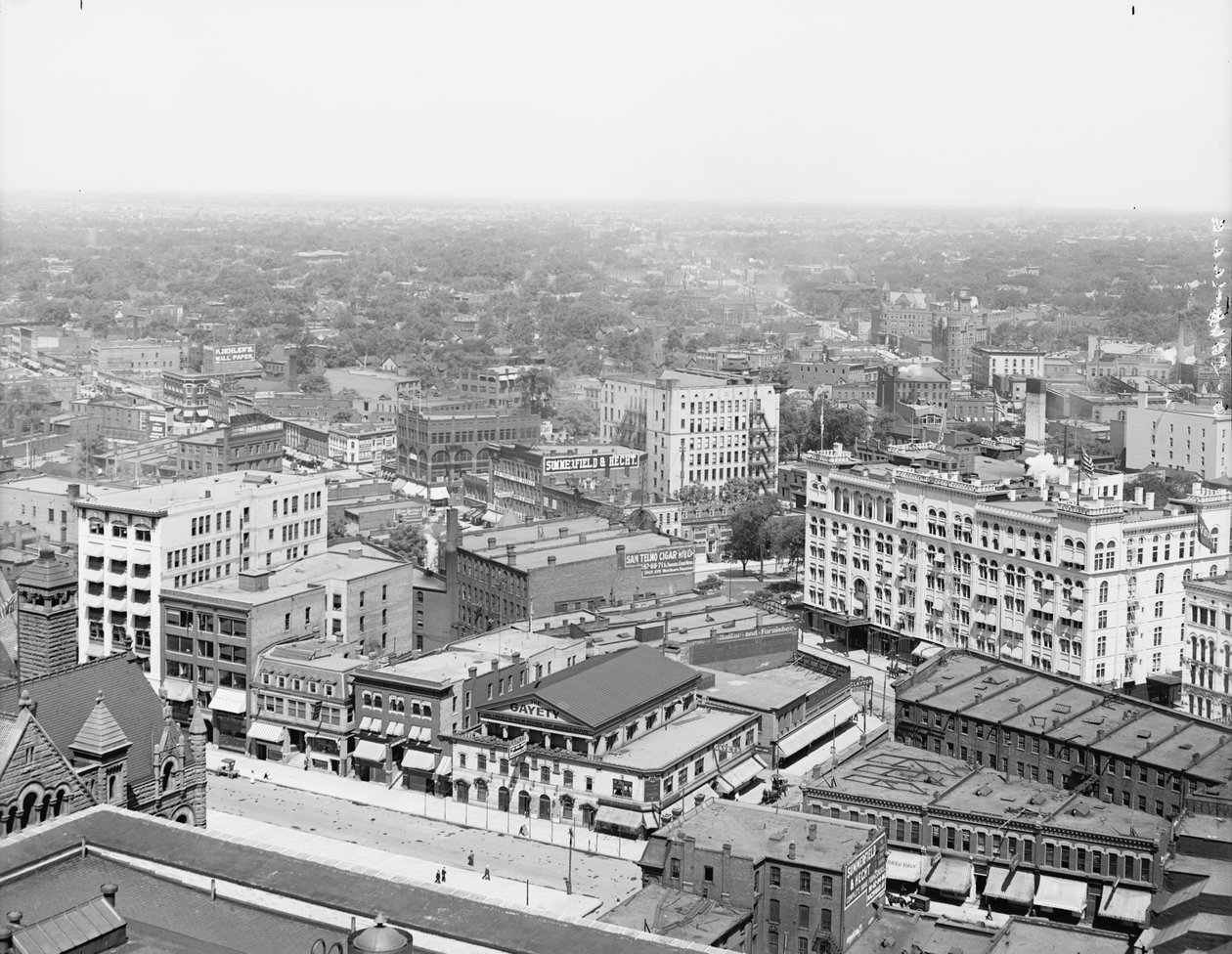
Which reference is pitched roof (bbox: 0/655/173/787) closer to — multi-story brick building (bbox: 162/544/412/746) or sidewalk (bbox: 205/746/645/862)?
sidewalk (bbox: 205/746/645/862)

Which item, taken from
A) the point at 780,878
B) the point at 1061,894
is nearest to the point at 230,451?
the point at 1061,894

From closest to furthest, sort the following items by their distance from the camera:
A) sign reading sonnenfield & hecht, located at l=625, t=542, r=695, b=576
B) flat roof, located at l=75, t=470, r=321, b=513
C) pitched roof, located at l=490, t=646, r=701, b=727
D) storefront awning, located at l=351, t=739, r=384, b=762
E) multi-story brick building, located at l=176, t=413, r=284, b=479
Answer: pitched roof, located at l=490, t=646, r=701, b=727 < storefront awning, located at l=351, t=739, r=384, b=762 < flat roof, located at l=75, t=470, r=321, b=513 < sign reading sonnenfield & hecht, located at l=625, t=542, r=695, b=576 < multi-story brick building, located at l=176, t=413, r=284, b=479

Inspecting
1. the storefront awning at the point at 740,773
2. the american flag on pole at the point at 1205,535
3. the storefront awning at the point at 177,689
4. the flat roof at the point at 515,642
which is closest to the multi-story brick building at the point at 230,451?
the storefront awning at the point at 177,689

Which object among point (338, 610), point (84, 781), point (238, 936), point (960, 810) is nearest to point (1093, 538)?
point (960, 810)

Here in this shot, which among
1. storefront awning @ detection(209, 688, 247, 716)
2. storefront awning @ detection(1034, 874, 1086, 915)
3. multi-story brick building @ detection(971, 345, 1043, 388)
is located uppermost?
multi-story brick building @ detection(971, 345, 1043, 388)

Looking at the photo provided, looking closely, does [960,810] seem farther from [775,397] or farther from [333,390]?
[333,390]

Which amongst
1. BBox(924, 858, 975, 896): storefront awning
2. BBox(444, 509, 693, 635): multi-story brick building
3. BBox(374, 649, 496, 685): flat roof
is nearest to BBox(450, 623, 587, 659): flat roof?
BBox(374, 649, 496, 685): flat roof

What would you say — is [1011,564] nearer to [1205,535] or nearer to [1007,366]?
[1205,535]
